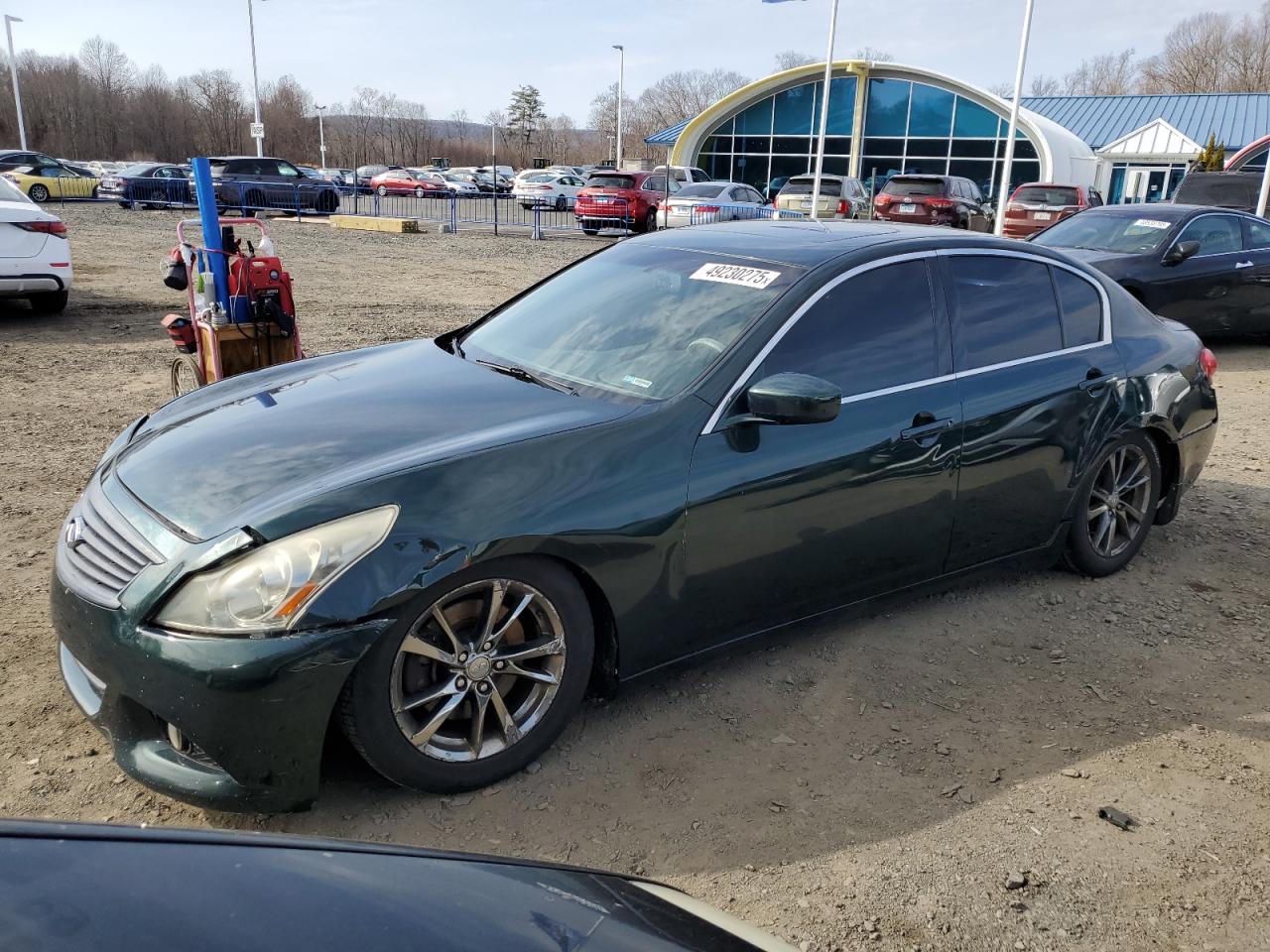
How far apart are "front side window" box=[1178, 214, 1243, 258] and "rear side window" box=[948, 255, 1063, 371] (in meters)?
7.02

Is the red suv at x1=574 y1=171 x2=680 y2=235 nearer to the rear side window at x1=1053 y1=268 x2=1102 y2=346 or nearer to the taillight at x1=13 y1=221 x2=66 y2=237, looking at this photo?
the taillight at x1=13 y1=221 x2=66 y2=237

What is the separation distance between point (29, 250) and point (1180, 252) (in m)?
11.4

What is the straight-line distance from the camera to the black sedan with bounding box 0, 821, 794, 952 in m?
1.27

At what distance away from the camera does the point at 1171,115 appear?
4394 cm

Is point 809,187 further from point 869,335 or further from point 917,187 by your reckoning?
point 869,335

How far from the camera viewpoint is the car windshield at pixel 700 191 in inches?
966

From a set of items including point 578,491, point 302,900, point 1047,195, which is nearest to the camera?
point 302,900

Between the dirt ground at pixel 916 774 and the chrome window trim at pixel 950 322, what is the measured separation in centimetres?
91

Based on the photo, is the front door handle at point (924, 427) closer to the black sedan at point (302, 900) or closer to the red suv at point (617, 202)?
the black sedan at point (302, 900)

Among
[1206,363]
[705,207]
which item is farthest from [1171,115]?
[1206,363]

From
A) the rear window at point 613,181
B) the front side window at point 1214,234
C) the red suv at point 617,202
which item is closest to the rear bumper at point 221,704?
the front side window at point 1214,234

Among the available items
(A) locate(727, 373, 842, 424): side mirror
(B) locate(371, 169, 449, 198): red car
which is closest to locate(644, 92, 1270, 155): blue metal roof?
(B) locate(371, 169, 449, 198): red car

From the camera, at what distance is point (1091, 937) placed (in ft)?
8.34

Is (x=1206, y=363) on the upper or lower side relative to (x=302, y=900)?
upper
